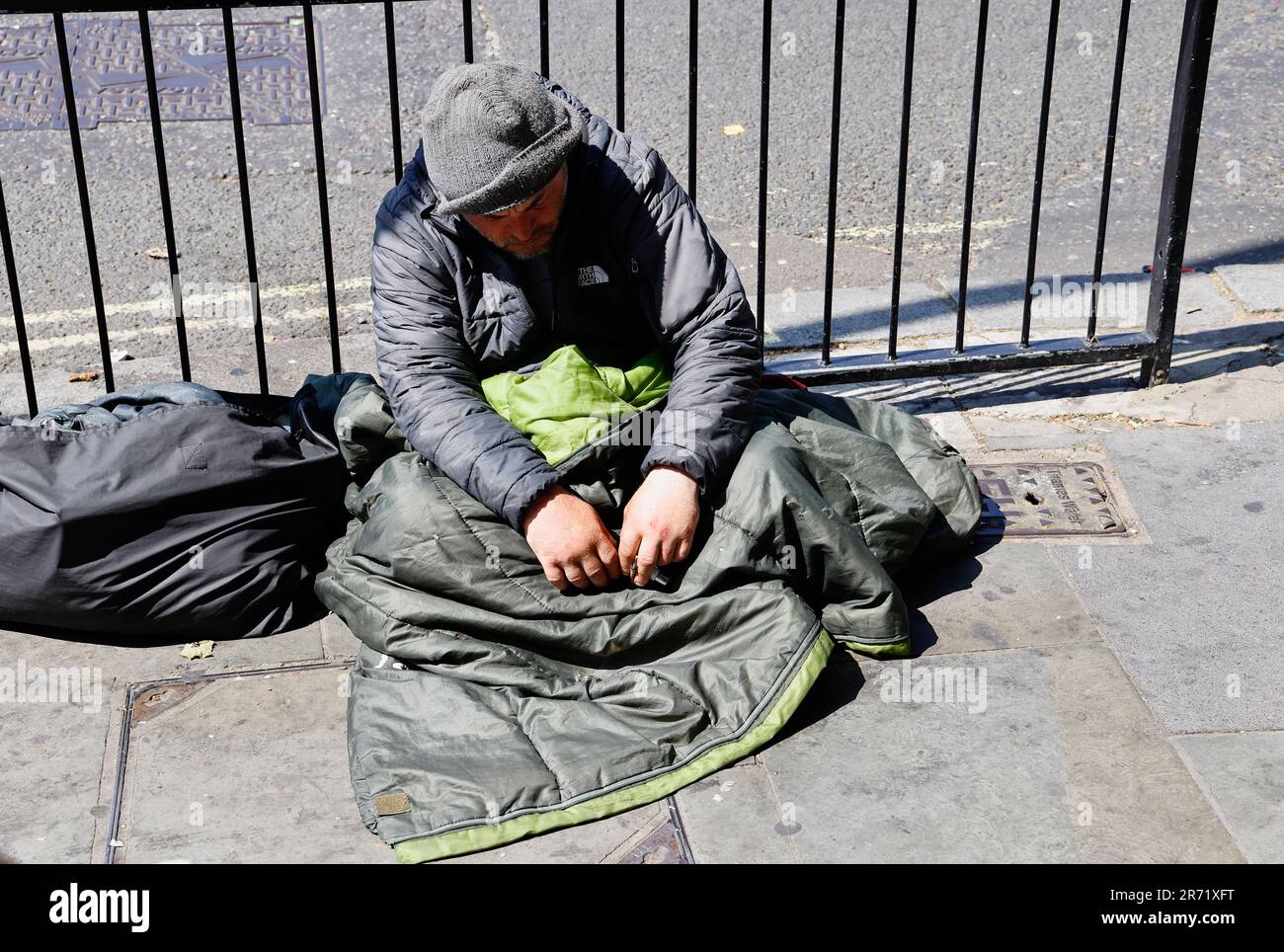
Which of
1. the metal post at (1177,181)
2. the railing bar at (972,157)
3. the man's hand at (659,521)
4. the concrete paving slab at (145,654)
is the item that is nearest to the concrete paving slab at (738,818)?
the man's hand at (659,521)

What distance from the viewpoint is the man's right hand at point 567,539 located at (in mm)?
3100

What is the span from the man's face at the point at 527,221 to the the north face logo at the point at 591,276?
0.45 ft

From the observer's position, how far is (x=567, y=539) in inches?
122

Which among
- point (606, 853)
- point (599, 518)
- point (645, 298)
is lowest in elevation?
point (606, 853)

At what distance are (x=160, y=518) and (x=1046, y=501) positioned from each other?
2.32 metres

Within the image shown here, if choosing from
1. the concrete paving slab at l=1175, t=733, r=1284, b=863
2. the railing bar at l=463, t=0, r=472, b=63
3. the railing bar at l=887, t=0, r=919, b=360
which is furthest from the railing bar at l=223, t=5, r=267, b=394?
the concrete paving slab at l=1175, t=733, r=1284, b=863

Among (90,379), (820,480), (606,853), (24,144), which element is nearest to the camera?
(606,853)

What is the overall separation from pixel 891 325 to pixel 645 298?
122 cm

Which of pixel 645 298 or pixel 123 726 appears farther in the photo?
pixel 645 298

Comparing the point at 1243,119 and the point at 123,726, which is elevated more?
the point at 1243,119

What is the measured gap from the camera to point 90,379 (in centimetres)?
484

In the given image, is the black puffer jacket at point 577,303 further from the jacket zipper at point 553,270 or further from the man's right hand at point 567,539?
the man's right hand at point 567,539

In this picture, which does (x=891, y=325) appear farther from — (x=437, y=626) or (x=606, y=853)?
(x=606, y=853)

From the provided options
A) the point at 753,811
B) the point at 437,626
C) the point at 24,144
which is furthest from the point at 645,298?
the point at 24,144
